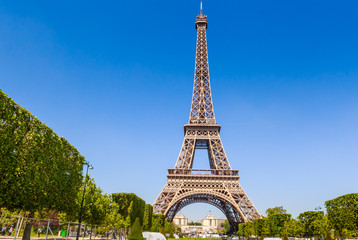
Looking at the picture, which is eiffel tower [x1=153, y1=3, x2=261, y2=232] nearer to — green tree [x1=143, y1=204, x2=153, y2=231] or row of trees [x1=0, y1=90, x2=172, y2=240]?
green tree [x1=143, y1=204, x2=153, y2=231]

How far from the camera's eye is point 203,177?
5088 centimetres

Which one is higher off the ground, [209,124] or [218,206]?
[209,124]

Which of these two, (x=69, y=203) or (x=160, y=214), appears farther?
(x=160, y=214)

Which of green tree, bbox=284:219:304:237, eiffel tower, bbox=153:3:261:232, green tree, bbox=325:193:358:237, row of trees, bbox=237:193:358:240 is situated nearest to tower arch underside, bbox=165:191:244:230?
eiffel tower, bbox=153:3:261:232

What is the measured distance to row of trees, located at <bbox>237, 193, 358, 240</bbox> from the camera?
33.1m

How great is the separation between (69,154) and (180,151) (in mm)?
31249

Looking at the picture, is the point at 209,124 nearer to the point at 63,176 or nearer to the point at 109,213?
the point at 109,213

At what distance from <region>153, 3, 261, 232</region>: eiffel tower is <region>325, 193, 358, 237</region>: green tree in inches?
531

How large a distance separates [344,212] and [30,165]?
3734cm

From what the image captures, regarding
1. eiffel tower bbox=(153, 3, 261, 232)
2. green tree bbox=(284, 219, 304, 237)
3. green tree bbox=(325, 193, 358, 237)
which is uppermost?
eiffel tower bbox=(153, 3, 261, 232)

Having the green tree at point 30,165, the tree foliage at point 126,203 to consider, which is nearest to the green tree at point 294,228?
the tree foliage at point 126,203

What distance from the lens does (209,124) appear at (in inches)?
2219

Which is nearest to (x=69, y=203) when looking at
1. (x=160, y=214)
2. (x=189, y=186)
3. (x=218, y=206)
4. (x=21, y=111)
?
(x=21, y=111)

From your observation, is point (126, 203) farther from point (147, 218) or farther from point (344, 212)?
point (344, 212)
